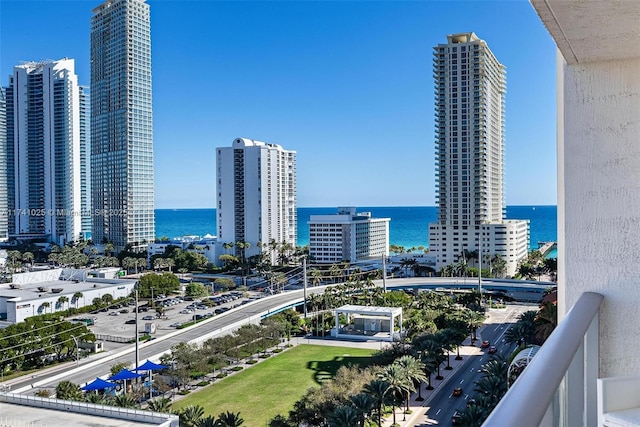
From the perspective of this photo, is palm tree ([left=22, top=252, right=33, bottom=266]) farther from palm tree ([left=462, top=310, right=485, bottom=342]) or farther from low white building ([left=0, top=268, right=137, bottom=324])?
palm tree ([left=462, top=310, right=485, bottom=342])

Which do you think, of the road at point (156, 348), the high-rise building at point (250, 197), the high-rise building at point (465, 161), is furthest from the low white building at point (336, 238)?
the road at point (156, 348)

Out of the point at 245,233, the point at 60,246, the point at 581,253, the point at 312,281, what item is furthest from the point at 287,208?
the point at 581,253

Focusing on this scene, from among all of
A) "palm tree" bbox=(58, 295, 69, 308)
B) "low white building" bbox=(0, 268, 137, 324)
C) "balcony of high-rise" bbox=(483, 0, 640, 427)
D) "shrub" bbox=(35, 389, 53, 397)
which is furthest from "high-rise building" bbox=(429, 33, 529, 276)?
"balcony of high-rise" bbox=(483, 0, 640, 427)

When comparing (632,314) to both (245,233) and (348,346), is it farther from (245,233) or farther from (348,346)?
(245,233)

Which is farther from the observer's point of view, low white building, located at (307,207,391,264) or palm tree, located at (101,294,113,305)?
low white building, located at (307,207,391,264)

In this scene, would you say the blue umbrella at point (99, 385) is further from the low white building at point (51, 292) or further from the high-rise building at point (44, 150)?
the high-rise building at point (44, 150)

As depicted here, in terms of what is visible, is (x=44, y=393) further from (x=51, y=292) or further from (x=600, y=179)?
(x=51, y=292)
